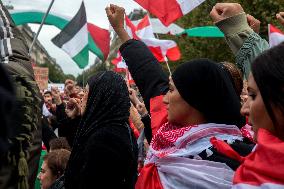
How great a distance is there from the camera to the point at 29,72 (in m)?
1.80

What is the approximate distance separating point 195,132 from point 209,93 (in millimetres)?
187

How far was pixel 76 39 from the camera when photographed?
1017 cm

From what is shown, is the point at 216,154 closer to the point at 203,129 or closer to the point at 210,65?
the point at 203,129

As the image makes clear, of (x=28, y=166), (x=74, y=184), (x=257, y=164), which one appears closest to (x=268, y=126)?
(x=257, y=164)

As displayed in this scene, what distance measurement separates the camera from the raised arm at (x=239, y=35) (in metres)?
2.46

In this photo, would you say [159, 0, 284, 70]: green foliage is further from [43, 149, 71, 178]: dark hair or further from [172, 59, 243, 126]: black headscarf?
[172, 59, 243, 126]: black headscarf

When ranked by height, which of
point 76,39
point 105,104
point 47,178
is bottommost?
point 76,39

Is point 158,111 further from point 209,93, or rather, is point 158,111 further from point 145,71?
point 209,93

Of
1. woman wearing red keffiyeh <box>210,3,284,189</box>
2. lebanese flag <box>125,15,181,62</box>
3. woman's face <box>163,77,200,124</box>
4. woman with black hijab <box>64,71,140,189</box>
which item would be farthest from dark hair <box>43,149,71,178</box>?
lebanese flag <box>125,15,181,62</box>

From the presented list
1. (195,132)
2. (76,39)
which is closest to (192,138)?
(195,132)

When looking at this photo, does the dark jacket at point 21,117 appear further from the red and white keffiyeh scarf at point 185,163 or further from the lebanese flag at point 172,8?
the lebanese flag at point 172,8

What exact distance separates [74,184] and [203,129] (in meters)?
0.73

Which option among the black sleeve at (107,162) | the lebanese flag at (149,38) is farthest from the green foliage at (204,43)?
the black sleeve at (107,162)

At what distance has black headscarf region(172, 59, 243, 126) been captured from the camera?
2.19 metres
